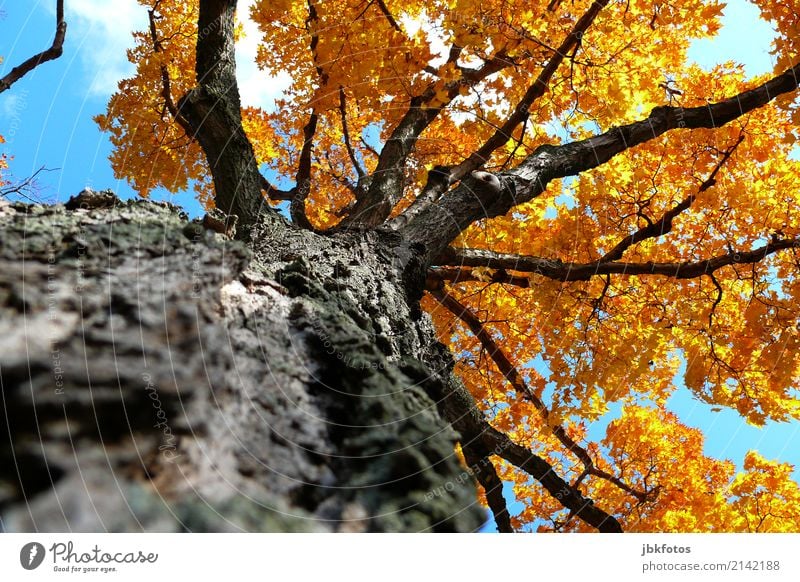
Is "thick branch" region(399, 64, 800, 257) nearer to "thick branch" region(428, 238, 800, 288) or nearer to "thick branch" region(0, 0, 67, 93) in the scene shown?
"thick branch" region(428, 238, 800, 288)

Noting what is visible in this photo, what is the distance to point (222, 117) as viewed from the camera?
3602 millimetres

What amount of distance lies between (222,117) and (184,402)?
2818 mm

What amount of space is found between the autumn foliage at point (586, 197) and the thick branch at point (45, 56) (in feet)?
2.40

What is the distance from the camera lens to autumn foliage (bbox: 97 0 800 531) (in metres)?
4.55

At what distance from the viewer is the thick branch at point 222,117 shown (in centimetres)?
354

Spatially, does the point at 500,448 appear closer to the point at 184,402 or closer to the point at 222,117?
the point at 184,402

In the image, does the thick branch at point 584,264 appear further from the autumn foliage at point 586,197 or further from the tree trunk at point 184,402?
the tree trunk at point 184,402

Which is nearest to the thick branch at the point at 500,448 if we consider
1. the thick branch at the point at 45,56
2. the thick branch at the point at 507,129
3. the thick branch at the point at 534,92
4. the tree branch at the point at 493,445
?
the tree branch at the point at 493,445

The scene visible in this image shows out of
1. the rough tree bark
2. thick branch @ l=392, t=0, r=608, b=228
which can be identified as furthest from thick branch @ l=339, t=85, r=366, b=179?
the rough tree bark

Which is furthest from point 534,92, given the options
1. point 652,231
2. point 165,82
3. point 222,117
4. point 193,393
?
point 193,393

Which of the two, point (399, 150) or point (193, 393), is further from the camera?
point (399, 150)

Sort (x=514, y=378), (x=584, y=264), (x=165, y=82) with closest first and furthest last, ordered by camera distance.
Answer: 1. (x=584, y=264)
2. (x=165, y=82)
3. (x=514, y=378)

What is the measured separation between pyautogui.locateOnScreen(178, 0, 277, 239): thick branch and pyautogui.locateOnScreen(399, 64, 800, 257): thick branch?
43.7 inches
